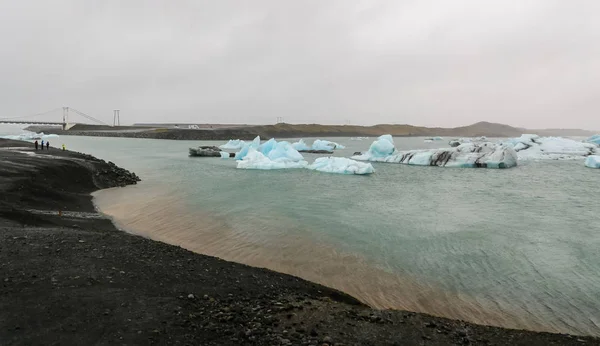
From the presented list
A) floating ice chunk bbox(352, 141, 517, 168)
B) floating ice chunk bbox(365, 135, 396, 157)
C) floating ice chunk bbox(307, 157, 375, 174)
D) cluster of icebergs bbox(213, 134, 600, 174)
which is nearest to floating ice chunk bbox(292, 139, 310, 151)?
cluster of icebergs bbox(213, 134, 600, 174)

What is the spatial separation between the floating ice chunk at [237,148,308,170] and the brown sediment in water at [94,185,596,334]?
52.3 feet

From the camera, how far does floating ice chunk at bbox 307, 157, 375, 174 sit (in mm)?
26766

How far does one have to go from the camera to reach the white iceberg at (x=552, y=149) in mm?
40375

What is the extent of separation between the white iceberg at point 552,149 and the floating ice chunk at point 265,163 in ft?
88.0

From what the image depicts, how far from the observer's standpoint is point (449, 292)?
6.91 m

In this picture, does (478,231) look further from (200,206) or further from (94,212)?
(94,212)

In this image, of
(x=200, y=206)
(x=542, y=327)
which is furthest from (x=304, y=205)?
(x=542, y=327)

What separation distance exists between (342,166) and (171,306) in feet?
77.6

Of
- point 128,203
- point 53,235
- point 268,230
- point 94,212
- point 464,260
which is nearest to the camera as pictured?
point 53,235

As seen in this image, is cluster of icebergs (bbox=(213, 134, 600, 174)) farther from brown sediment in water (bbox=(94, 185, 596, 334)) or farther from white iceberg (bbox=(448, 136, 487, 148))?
brown sediment in water (bbox=(94, 185, 596, 334))

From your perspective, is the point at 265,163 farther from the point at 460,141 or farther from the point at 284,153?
the point at 460,141

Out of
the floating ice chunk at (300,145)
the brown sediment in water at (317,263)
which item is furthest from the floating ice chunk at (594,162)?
the brown sediment in water at (317,263)

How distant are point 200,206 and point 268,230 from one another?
4.79 meters

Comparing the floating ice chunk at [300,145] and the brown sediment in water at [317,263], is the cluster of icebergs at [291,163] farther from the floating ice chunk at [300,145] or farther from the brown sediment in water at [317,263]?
the brown sediment in water at [317,263]
